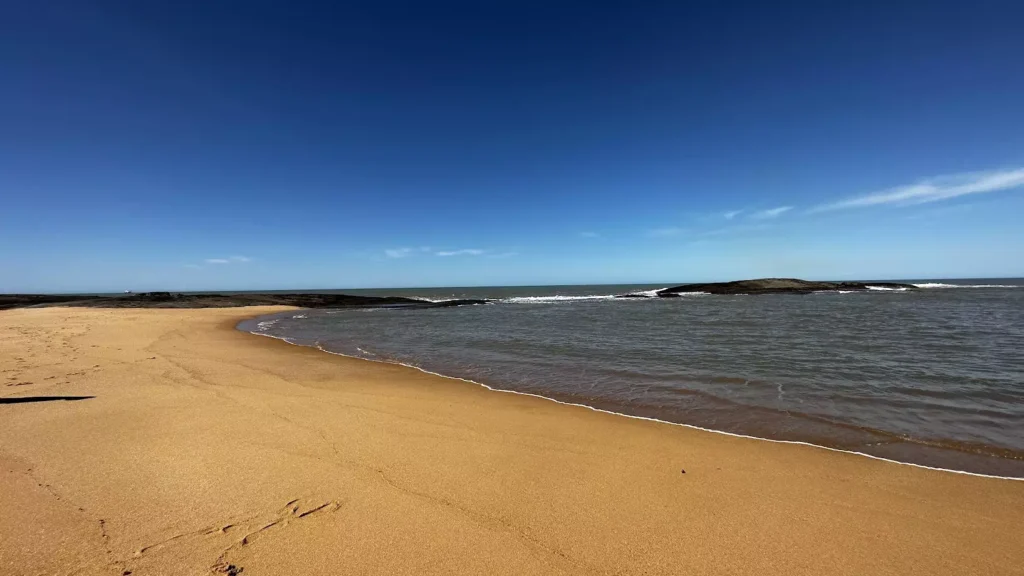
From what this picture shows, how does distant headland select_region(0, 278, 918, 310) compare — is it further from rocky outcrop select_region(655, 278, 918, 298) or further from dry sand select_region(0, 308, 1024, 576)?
dry sand select_region(0, 308, 1024, 576)

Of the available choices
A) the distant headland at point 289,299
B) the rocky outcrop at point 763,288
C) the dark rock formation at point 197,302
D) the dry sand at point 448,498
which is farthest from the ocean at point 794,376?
the rocky outcrop at point 763,288

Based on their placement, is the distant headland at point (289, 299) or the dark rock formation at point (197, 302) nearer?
the dark rock formation at point (197, 302)

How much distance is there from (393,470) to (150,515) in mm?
1938

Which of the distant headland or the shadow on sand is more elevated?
the distant headland

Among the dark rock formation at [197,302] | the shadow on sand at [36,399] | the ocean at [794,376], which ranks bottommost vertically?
the ocean at [794,376]

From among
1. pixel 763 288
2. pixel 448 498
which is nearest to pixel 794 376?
pixel 448 498

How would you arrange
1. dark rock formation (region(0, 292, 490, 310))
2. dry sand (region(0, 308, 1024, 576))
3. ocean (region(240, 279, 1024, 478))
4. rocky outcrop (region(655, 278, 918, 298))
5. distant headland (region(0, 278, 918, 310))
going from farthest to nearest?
rocky outcrop (region(655, 278, 918, 298)) < distant headland (region(0, 278, 918, 310)) < dark rock formation (region(0, 292, 490, 310)) < ocean (region(240, 279, 1024, 478)) < dry sand (region(0, 308, 1024, 576))

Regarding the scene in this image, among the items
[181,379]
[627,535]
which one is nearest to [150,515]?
[627,535]

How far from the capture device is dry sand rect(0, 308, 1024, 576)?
290cm

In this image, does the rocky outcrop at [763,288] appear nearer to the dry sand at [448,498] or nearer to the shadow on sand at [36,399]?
the dry sand at [448,498]

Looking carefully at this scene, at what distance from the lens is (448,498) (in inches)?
146

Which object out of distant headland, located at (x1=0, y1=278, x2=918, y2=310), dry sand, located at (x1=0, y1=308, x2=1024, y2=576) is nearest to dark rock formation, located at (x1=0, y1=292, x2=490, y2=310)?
distant headland, located at (x1=0, y1=278, x2=918, y2=310)

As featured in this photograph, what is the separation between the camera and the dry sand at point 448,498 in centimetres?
290

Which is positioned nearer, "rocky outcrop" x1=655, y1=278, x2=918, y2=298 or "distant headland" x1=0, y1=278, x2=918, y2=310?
"distant headland" x1=0, y1=278, x2=918, y2=310
